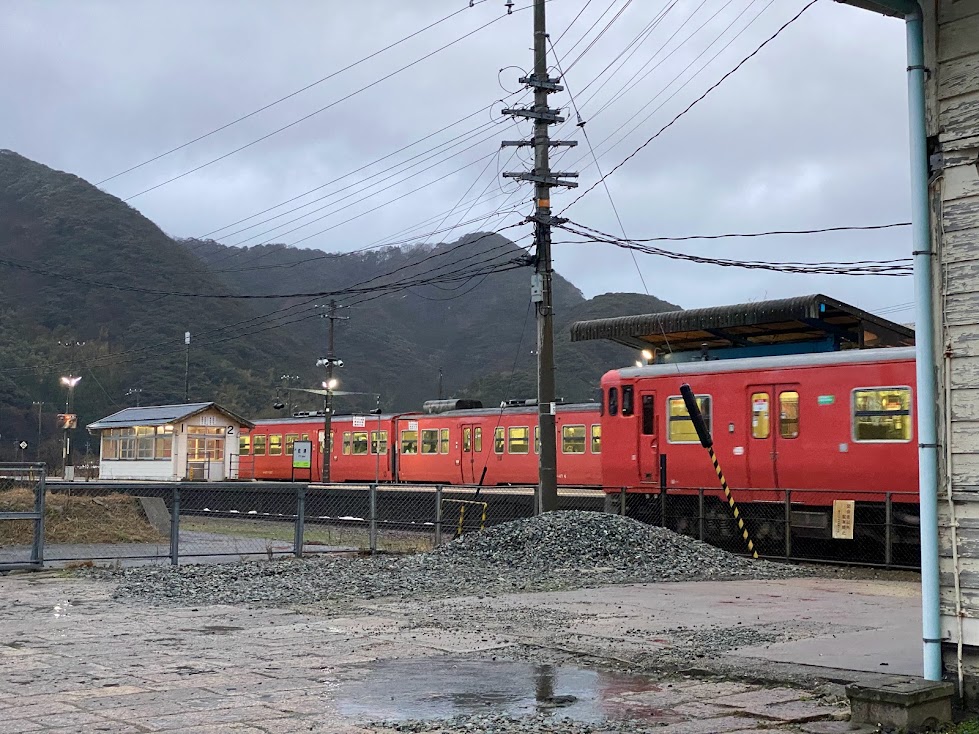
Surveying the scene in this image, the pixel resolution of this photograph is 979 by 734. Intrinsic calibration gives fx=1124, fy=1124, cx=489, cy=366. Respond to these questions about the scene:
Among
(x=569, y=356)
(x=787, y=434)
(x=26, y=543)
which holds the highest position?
(x=569, y=356)

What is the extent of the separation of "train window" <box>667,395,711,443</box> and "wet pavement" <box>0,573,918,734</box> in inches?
335

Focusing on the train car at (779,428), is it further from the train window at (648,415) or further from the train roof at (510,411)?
the train roof at (510,411)

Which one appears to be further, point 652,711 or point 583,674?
point 583,674

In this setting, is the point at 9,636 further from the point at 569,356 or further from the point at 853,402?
the point at 569,356

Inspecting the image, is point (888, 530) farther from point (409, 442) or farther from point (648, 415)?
point (409, 442)

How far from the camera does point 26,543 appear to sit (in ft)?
65.4

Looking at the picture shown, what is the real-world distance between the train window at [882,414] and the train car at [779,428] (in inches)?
0.7

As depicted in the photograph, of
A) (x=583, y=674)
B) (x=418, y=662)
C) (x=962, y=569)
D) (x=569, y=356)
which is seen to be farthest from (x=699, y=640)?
(x=569, y=356)

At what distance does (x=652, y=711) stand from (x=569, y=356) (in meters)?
129

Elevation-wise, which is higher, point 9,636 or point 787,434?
point 787,434

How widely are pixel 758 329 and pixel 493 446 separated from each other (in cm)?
1338

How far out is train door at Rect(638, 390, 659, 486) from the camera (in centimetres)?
2233

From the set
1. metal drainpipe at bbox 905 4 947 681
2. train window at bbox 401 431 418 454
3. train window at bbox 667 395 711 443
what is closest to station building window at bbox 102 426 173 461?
train window at bbox 401 431 418 454

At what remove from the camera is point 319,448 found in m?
44.5
